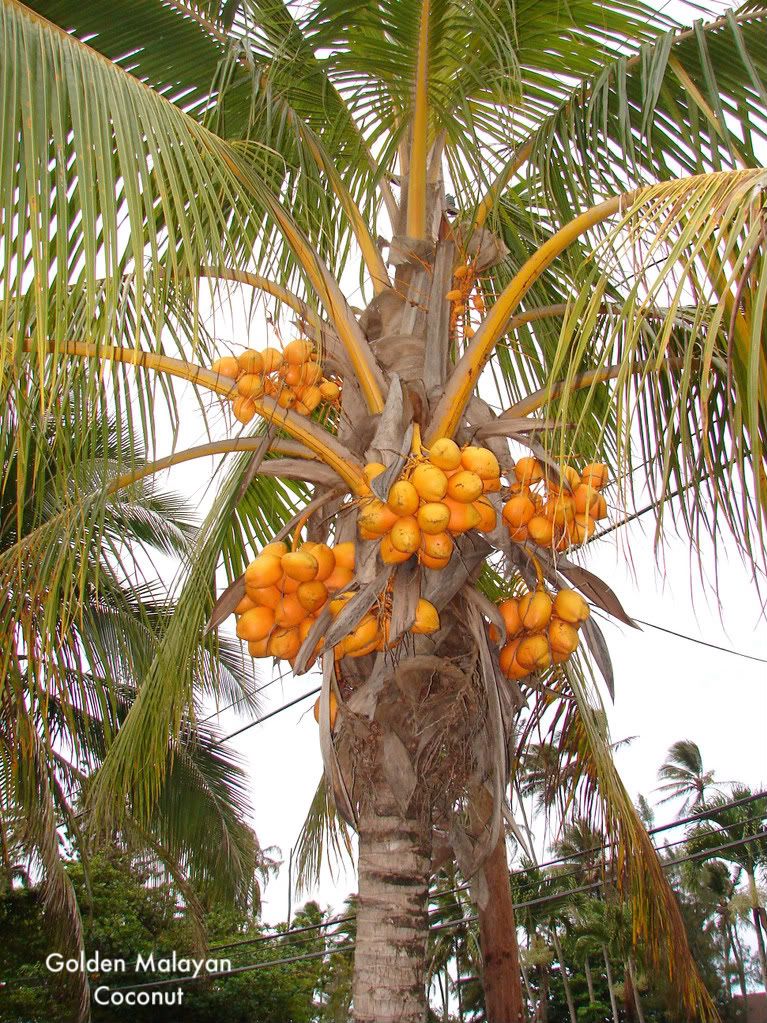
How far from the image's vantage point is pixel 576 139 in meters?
2.96

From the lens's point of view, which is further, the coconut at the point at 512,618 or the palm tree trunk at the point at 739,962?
the palm tree trunk at the point at 739,962

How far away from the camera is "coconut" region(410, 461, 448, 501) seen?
221cm

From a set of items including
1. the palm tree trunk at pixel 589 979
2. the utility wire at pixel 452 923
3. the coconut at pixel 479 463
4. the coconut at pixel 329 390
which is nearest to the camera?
the coconut at pixel 479 463

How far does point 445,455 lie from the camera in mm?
2248

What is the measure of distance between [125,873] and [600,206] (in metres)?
14.6

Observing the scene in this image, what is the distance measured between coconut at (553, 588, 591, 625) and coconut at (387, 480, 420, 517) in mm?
508

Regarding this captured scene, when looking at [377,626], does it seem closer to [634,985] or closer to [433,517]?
[433,517]

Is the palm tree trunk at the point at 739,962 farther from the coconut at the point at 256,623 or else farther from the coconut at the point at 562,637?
the coconut at the point at 256,623

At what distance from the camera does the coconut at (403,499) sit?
2.21m

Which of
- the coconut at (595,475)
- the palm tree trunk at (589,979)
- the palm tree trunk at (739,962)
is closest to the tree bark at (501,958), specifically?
the coconut at (595,475)

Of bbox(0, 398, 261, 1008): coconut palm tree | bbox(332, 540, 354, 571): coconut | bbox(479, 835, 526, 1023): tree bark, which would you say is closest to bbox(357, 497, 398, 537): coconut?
bbox(332, 540, 354, 571): coconut

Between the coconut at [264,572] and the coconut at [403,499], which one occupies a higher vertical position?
the coconut at [403,499]

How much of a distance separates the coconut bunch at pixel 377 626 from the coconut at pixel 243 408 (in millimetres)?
618

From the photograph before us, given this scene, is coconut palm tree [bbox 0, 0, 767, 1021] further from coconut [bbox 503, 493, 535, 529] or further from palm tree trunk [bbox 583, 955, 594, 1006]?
palm tree trunk [bbox 583, 955, 594, 1006]
